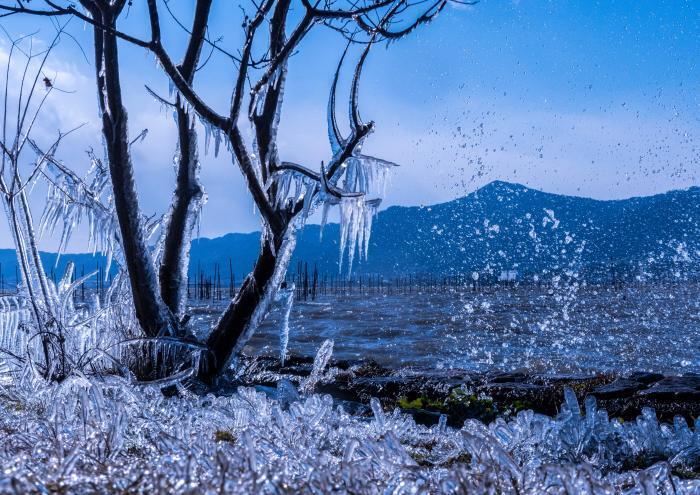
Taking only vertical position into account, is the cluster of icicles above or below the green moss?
above

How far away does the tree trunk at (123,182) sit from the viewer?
532 centimetres

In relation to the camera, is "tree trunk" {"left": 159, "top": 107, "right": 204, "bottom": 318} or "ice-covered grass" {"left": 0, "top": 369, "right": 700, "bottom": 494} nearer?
"ice-covered grass" {"left": 0, "top": 369, "right": 700, "bottom": 494}

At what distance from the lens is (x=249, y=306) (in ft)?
18.9

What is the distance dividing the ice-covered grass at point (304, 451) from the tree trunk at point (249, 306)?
4.89 feet

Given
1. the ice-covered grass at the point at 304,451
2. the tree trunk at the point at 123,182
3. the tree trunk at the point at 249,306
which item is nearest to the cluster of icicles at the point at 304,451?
the ice-covered grass at the point at 304,451

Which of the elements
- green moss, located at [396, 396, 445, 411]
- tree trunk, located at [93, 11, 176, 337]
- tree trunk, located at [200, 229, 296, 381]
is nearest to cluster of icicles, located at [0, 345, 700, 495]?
tree trunk, located at [93, 11, 176, 337]

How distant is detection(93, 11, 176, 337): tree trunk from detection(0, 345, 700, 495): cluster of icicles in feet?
3.94

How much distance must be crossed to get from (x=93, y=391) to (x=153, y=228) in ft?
13.1

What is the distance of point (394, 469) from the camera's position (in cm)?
183

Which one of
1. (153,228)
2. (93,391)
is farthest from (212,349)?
(93,391)

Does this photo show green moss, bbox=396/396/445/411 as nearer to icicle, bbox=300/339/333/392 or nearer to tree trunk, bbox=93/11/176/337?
icicle, bbox=300/339/333/392

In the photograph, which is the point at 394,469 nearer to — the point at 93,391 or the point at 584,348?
the point at 93,391

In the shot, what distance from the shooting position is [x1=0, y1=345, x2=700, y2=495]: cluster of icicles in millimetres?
1507

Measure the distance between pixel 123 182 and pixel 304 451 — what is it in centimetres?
386
